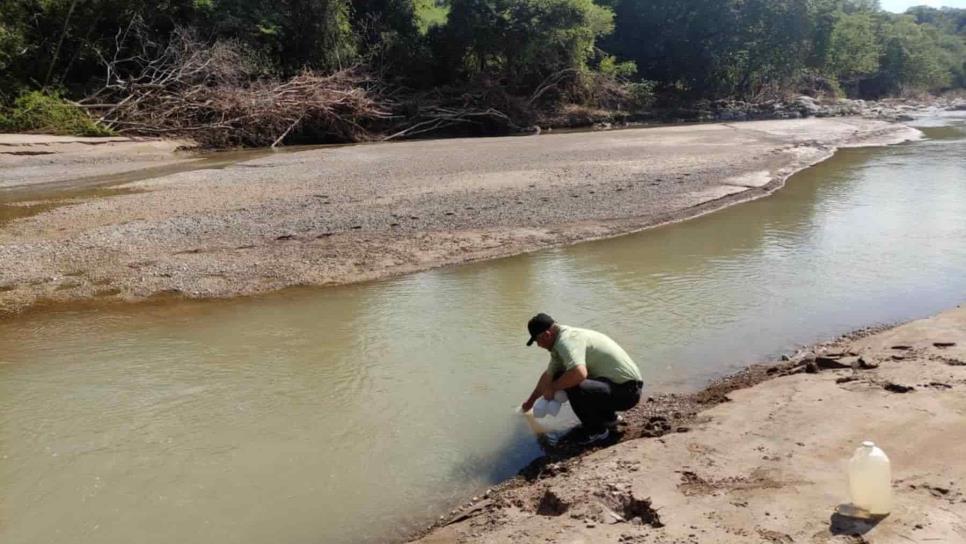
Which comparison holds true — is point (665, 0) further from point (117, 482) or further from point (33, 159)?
point (117, 482)

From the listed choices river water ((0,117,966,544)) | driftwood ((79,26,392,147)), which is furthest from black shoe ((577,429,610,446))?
driftwood ((79,26,392,147))

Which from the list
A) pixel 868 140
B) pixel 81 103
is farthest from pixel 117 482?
pixel 868 140

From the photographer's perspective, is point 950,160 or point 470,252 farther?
point 950,160

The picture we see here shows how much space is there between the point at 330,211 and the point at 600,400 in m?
7.82

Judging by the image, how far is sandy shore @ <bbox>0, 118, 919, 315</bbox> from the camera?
9.00 metres

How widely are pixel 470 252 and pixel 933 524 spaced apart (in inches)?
288

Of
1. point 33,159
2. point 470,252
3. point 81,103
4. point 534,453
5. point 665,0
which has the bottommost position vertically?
point 534,453

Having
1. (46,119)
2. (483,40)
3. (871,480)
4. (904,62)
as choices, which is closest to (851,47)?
(904,62)

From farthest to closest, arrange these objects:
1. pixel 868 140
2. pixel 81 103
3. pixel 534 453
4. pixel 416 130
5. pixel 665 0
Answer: pixel 665 0 → pixel 416 130 → pixel 868 140 → pixel 81 103 → pixel 534 453

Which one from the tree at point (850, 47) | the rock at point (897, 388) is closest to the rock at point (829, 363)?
the rock at point (897, 388)

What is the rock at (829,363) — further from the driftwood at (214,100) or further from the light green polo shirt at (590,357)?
the driftwood at (214,100)

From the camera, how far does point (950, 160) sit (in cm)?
1934

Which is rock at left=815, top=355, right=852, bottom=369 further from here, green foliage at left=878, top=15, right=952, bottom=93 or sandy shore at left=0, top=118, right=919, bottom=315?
green foliage at left=878, top=15, right=952, bottom=93

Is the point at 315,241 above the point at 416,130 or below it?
below
